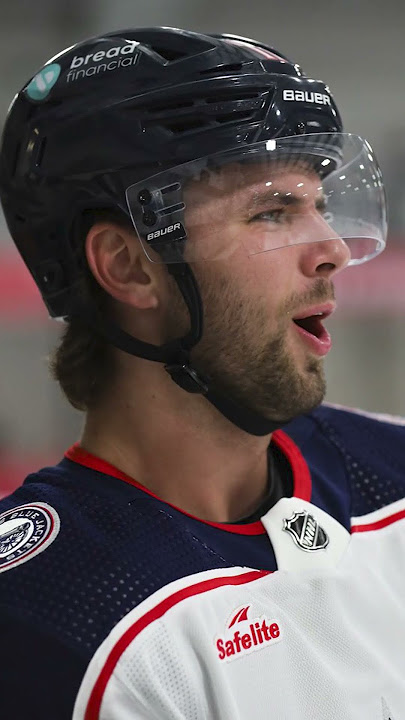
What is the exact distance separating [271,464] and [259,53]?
695 mm

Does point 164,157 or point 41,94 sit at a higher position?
point 41,94

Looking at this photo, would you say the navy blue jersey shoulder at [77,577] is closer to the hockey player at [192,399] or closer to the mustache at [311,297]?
the hockey player at [192,399]

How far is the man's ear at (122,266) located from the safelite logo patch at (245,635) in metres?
0.52

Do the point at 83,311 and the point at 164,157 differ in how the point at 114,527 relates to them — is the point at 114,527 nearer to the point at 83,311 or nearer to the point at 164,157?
the point at 83,311

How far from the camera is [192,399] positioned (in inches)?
64.6

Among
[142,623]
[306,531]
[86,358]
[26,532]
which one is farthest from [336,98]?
[142,623]

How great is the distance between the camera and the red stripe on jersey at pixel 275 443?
157 cm

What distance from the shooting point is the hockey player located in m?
1.38

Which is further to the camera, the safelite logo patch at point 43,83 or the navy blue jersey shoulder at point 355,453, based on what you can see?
the navy blue jersey shoulder at point 355,453

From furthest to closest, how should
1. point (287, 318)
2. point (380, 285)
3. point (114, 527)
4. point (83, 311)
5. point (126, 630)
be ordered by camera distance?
point (380, 285), point (83, 311), point (287, 318), point (114, 527), point (126, 630)

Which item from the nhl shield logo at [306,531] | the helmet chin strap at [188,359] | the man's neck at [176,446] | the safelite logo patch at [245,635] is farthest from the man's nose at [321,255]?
the safelite logo patch at [245,635]

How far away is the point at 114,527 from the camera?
4.84ft

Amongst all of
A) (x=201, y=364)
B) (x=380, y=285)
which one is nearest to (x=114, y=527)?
(x=201, y=364)

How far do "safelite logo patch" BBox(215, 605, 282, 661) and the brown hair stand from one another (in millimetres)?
476
